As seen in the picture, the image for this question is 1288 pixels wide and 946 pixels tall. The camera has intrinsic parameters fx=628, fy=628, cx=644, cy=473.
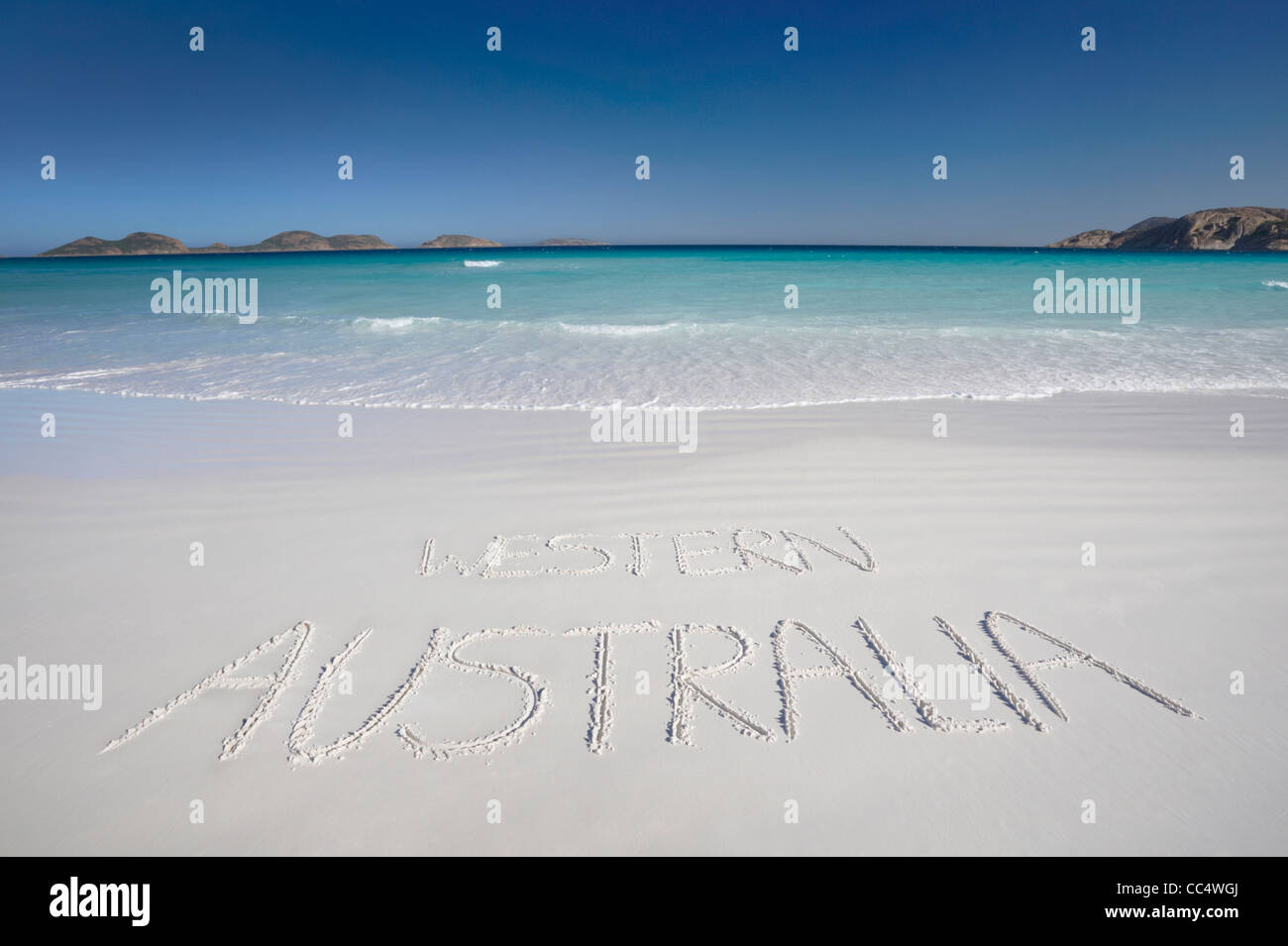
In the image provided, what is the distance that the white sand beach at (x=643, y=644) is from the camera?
2197 millimetres

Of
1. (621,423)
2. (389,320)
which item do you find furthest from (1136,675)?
(389,320)

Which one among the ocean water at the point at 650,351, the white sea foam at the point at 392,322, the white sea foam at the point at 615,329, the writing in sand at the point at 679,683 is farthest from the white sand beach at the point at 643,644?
the white sea foam at the point at 392,322

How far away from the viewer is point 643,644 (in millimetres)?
3127

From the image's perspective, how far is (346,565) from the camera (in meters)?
3.83

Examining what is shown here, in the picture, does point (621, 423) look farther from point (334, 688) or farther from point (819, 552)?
point (334, 688)

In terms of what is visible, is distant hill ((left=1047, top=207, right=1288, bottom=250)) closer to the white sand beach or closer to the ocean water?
the ocean water

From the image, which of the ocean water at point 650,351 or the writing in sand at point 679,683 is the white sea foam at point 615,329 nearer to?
the ocean water at point 650,351

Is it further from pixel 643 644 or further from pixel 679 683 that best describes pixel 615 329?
pixel 679 683

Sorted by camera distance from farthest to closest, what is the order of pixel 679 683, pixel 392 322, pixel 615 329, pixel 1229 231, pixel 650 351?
pixel 1229 231, pixel 392 322, pixel 615 329, pixel 650 351, pixel 679 683

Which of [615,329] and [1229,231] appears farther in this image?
[1229,231]

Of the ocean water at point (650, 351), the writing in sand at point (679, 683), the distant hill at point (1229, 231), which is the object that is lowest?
the writing in sand at point (679, 683)

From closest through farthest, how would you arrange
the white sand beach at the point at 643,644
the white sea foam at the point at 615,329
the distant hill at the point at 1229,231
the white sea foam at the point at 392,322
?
the white sand beach at the point at 643,644 < the white sea foam at the point at 615,329 < the white sea foam at the point at 392,322 < the distant hill at the point at 1229,231

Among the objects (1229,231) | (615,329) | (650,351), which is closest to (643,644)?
(650,351)
